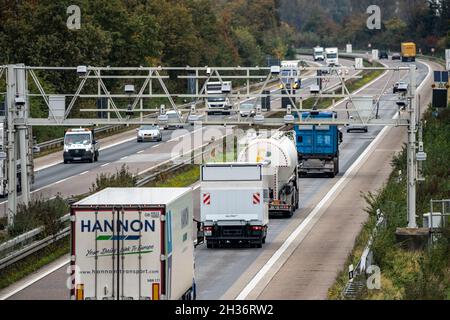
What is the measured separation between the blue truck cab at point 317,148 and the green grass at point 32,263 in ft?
89.7

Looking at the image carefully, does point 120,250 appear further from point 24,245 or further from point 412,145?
point 412,145

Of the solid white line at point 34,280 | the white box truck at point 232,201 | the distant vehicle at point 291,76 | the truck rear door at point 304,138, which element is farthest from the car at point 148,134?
the solid white line at point 34,280

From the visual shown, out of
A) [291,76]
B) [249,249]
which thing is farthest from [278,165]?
[249,249]

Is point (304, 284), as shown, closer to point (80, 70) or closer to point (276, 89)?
point (80, 70)

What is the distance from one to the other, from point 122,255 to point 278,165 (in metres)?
25.4

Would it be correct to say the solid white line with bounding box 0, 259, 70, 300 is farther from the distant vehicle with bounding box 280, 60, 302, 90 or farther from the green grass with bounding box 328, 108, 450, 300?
the distant vehicle with bounding box 280, 60, 302, 90

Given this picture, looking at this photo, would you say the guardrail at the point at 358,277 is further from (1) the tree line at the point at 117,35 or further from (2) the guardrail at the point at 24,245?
(1) the tree line at the point at 117,35

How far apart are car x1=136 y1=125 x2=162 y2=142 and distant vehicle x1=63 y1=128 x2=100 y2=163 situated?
1399 centimetres

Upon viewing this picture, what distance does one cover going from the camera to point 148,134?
9681 centimetres

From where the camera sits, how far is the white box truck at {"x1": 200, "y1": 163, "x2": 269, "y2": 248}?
46.2 metres

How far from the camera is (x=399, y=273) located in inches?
1527

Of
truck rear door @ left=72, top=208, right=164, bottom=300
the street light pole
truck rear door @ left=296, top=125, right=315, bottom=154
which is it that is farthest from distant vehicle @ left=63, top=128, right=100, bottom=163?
truck rear door @ left=72, top=208, right=164, bottom=300

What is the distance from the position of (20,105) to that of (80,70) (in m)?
2.88
